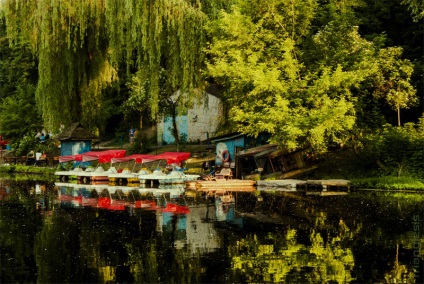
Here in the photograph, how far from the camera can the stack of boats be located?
33969 millimetres

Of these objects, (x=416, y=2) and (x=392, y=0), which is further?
(x=392, y=0)

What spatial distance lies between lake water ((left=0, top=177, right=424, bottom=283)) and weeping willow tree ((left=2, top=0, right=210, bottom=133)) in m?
13.4

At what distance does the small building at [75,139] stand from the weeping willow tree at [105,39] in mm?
1166

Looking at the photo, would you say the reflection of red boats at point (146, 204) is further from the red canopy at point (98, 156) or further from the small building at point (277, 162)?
the red canopy at point (98, 156)

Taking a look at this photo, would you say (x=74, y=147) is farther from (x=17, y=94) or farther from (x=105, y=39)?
(x=17, y=94)

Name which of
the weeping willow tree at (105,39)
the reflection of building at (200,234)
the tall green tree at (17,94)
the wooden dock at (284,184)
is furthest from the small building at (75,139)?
the reflection of building at (200,234)

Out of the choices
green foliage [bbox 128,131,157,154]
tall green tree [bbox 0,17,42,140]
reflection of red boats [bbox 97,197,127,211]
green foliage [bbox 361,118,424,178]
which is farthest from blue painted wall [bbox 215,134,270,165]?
tall green tree [bbox 0,17,42,140]

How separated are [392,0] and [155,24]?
18139 millimetres

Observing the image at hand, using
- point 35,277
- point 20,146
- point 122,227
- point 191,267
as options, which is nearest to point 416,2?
point 122,227

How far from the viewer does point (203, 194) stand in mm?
26969

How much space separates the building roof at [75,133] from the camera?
4126 centimetres

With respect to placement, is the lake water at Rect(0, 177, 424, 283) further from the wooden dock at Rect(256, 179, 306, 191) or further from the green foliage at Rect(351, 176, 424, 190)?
the wooden dock at Rect(256, 179, 306, 191)

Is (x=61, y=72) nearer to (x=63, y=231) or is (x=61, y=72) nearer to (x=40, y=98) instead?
(x=40, y=98)

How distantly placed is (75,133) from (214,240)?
2928 cm
